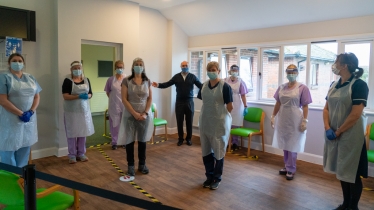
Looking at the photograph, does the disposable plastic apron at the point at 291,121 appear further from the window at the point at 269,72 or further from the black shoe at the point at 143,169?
the black shoe at the point at 143,169

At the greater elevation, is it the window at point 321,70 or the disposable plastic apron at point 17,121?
the window at point 321,70

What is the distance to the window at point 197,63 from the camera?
6368 millimetres

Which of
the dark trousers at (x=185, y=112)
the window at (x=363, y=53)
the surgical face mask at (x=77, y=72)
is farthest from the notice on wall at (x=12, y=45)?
the window at (x=363, y=53)

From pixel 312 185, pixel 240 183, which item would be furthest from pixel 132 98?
pixel 312 185

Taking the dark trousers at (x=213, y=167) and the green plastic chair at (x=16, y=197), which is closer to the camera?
the green plastic chair at (x=16, y=197)

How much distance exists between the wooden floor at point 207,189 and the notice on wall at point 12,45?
164cm

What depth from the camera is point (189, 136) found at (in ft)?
17.5

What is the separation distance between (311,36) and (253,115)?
1.61 meters

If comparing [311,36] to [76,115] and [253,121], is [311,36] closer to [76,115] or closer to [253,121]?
[253,121]

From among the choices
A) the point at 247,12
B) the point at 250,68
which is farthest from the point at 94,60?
the point at 247,12

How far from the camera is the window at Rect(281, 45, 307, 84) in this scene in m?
4.63

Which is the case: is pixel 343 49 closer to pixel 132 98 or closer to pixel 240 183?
A: pixel 240 183

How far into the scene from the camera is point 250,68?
546 cm

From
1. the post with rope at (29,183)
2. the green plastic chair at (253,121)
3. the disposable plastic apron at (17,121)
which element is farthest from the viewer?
the green plastic chair at (253,121)
